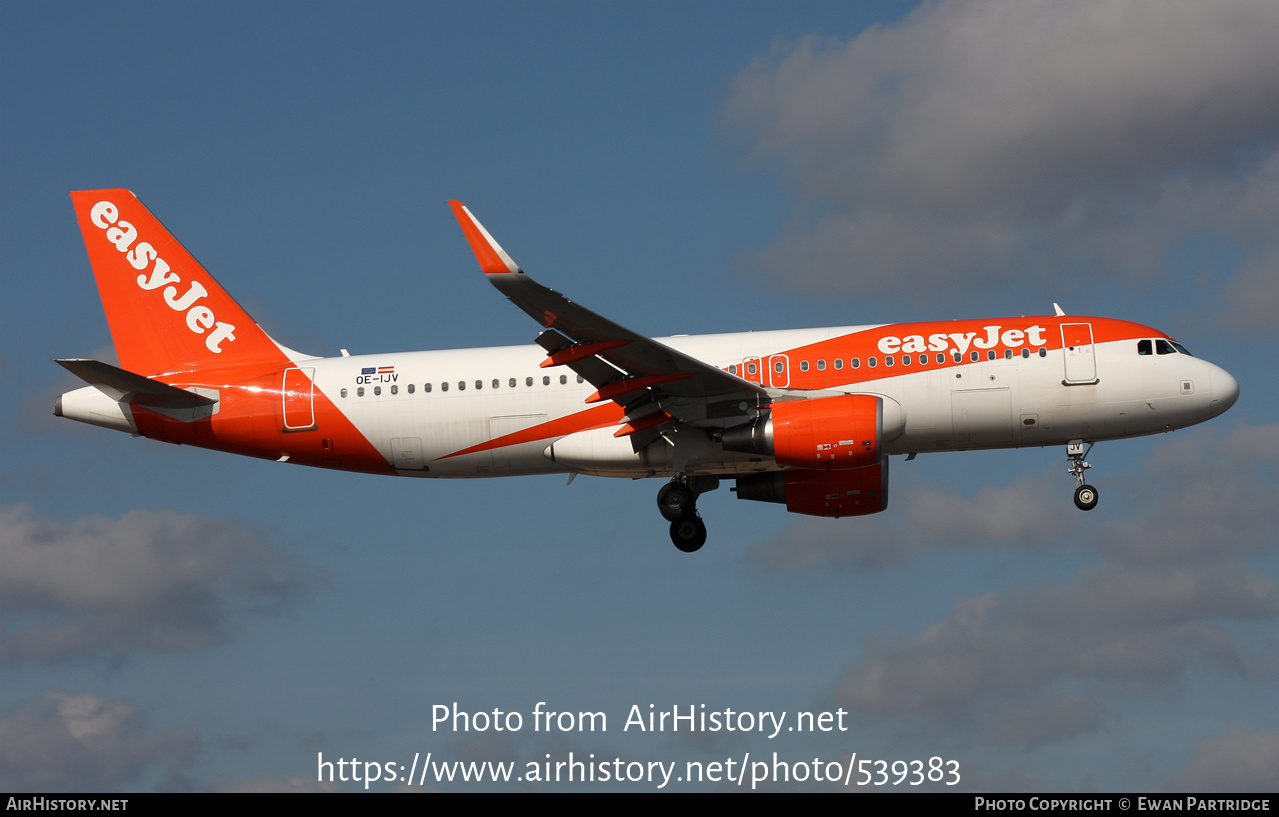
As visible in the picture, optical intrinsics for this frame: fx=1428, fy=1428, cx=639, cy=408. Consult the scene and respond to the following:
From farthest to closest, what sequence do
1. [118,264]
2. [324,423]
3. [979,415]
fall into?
[118,264]
[324,423]
[979,415]

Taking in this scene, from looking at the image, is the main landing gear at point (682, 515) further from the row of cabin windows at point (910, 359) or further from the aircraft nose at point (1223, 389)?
the aircraft nose at point (1223, 389)

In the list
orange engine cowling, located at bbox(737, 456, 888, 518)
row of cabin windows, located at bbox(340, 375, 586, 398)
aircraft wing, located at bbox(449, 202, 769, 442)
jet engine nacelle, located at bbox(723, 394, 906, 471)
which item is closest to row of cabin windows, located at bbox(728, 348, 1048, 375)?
jet engine nacelle, located at bbox(723, 394, 906, 471)

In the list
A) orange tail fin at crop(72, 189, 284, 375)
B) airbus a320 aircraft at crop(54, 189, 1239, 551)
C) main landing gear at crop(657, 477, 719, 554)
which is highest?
orange tail fin at crop(72, 189, 284, 375)

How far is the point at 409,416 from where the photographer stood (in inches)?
1420

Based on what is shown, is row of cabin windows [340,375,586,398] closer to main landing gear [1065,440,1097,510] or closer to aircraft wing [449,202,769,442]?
aircraft wing [449,202,769,442]

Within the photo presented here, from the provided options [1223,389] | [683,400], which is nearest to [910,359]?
[683,400]

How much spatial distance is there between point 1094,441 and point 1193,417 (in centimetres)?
238

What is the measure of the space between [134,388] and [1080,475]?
23799 millimetres

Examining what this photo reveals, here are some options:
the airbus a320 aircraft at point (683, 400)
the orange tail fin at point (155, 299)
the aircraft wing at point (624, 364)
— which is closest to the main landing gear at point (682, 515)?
the airbus a320 aircraft at point (683, 400)

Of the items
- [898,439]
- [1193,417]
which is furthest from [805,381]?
[1193,417]

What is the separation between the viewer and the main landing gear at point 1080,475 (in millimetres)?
35281

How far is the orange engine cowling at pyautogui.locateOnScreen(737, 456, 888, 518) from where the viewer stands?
37531 mm

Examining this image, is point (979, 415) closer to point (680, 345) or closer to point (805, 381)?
point (805, 381)

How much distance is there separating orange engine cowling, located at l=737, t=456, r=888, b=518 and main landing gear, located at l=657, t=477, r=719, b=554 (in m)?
1.70
